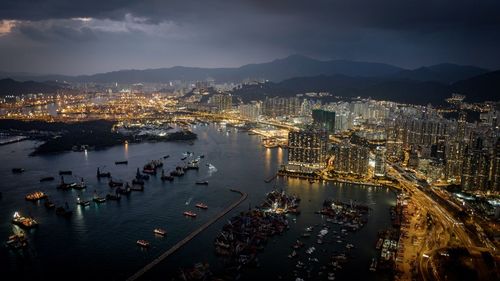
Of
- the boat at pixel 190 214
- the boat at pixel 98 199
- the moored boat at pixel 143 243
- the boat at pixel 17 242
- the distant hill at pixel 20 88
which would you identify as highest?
the distant hill at pixel 20 88

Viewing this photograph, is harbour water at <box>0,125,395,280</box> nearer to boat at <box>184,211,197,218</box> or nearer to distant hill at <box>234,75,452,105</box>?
boat at <box>184,211,197,218</box>

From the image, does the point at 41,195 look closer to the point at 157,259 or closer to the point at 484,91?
the point at 157,259

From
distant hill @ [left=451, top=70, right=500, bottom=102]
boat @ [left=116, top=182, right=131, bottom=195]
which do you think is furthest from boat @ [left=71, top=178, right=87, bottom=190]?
distant hill @ [left=451, top=70, right=500, bottom=102]

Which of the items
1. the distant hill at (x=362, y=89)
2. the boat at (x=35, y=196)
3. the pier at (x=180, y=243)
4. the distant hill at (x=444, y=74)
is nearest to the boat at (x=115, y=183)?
the boat at (x=35, y=196)

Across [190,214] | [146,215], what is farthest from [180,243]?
[146,215]

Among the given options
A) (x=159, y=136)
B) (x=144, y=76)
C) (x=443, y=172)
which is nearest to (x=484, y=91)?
(x=443, y=172)

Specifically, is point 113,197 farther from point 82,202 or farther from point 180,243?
point 180,243

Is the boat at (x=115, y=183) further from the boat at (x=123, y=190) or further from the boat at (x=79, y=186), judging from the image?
the boat at (x=79, y=186)
